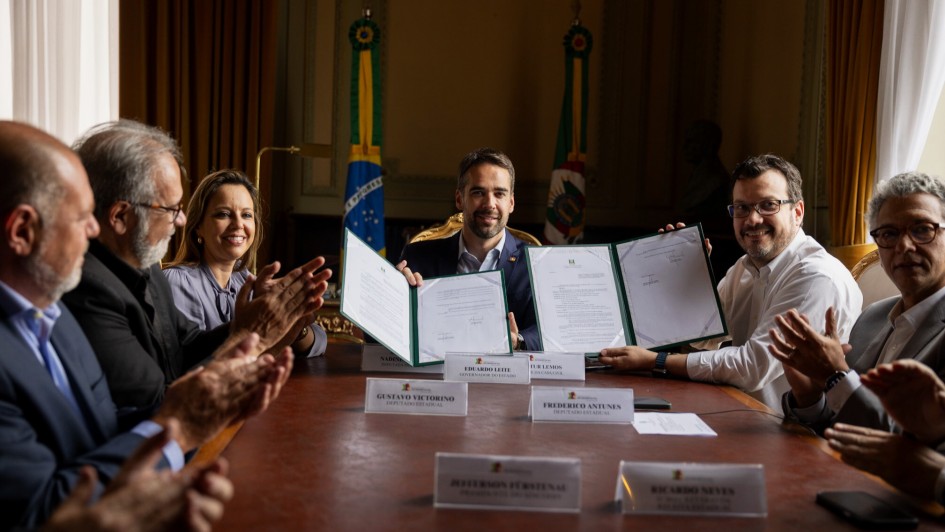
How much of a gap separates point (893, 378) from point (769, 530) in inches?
19.4

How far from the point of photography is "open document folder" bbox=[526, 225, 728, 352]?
Result: 2.56 metres

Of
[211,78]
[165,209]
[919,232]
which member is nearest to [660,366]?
[919,232]

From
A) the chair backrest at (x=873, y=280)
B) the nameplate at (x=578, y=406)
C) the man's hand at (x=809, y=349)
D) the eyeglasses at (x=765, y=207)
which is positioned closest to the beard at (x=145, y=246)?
the nameplate at (x=578, y=406)

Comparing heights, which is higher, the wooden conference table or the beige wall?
the beige wall

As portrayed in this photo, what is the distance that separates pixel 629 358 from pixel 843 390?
28.3 inches

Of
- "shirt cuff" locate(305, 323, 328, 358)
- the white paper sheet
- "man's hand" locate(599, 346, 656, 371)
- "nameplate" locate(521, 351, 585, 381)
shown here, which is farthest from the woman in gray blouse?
the white paper sheet

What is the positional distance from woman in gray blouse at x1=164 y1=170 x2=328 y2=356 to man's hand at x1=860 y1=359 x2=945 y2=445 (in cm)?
217

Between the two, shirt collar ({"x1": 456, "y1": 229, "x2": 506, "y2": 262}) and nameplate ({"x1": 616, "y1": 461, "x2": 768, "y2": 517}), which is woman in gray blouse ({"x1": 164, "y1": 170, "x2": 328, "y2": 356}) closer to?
shirt collar ({"x1": 456, "y1": 229, "x2": 506, "y2": 262})

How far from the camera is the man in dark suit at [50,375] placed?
47.5 inches

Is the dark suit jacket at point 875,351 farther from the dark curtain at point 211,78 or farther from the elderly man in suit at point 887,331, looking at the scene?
the dark curtain at point 211,78

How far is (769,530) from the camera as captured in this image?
3.87ft

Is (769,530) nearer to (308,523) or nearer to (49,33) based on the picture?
(308,523)

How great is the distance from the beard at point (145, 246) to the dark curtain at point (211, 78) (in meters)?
3.07

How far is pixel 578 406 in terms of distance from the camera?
1833 millimetres
